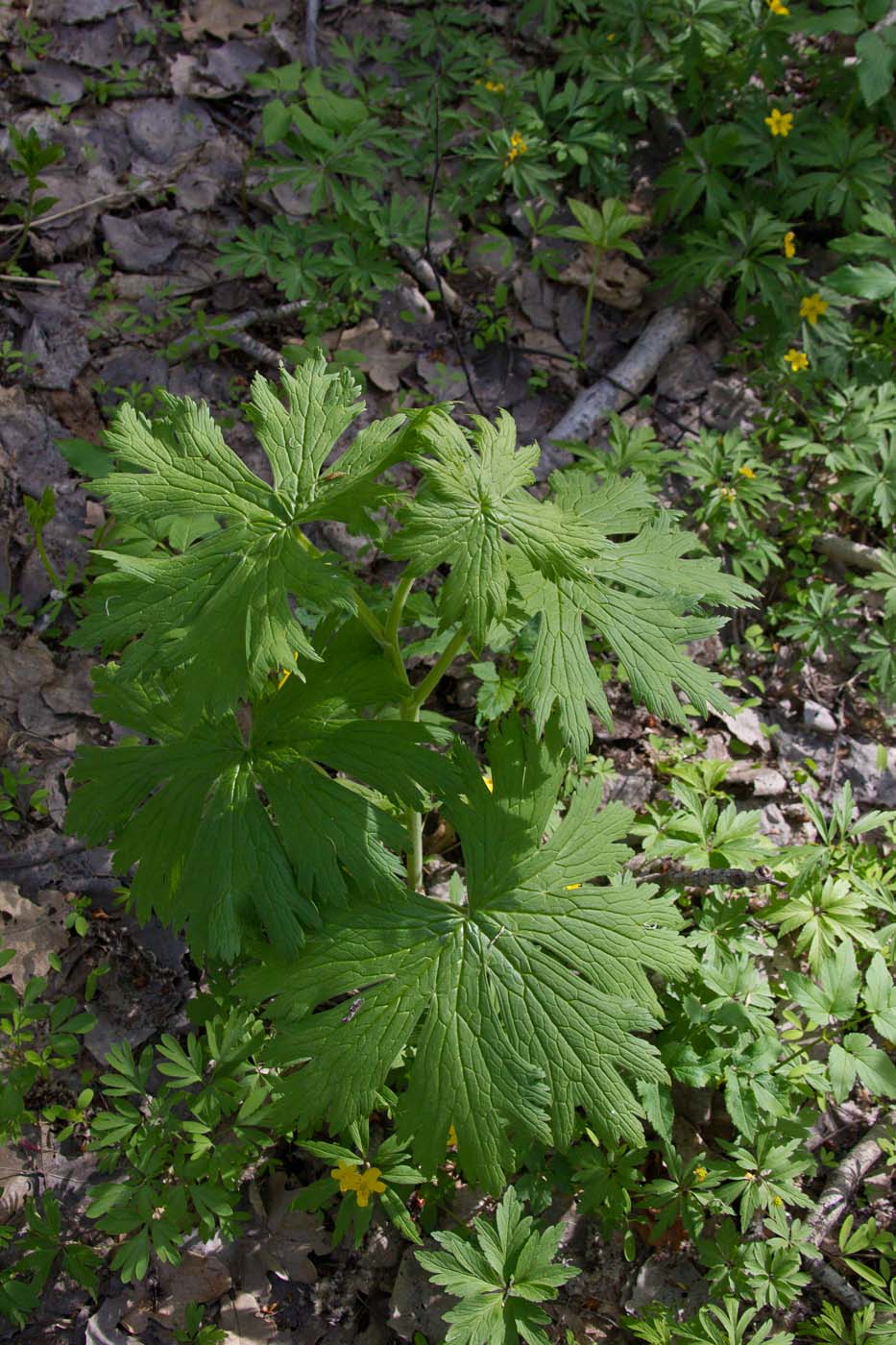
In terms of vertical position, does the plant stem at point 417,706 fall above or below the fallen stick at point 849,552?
above

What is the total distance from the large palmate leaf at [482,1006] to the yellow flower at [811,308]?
8.68 ft

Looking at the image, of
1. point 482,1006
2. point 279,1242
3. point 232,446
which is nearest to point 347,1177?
point 279,1242

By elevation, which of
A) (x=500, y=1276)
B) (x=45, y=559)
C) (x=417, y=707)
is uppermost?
(x=417, y=707)

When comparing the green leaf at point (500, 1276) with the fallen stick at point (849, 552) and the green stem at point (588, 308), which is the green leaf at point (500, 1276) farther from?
the green stem at point (588, 308)

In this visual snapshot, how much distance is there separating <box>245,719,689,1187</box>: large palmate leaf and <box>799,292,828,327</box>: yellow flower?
2645 mm

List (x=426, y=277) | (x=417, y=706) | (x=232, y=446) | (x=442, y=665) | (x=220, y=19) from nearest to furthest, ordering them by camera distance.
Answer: (x=442, y=665) → (x=417, y=706) → (x=232, y=446) → (x=426, y=277) → (x=220, y=19)

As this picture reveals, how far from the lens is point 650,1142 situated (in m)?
2.40

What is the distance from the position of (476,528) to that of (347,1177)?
1507mm

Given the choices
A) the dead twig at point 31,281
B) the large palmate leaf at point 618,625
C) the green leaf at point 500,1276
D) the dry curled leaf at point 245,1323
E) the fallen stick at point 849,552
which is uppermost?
the large palmate leaf at point 618,625

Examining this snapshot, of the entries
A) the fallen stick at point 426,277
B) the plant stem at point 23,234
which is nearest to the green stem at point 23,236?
the plant stem at point 23,234

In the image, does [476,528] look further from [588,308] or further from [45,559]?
[588,308]

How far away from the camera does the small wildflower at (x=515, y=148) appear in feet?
12.6

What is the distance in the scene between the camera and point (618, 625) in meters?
1.78

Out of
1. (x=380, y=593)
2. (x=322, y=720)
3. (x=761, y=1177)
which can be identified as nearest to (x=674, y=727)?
(x=380, y=593)
